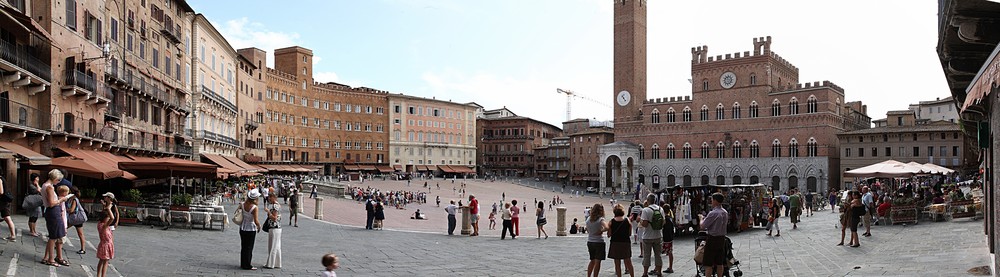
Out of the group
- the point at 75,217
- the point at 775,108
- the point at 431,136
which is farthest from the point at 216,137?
the point at 775,108

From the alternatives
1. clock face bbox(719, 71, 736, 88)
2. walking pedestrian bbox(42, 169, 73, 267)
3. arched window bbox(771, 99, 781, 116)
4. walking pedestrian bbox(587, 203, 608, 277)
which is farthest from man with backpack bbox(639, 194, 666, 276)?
clock face bbox(719, 71, 736, 88)

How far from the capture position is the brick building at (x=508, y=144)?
9719 cm

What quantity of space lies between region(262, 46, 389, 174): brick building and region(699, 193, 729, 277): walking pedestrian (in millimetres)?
63322

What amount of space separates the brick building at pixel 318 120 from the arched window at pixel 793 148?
4665cm

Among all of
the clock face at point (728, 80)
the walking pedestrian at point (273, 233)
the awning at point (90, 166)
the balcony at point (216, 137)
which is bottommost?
the walking pedestrian at point (273, 233)

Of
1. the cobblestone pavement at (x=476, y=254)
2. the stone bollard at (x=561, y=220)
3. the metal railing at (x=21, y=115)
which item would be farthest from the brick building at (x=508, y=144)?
the cobblestone pavement at (x=476, y=254)

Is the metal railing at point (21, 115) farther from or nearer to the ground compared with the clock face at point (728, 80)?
nearer to the ground

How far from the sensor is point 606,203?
2345 inches

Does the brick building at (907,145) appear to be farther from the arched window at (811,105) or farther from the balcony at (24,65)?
the balcony at (24,65)

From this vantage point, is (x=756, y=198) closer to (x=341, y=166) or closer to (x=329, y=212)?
(x=329, y=212)

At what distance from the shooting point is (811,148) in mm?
58000

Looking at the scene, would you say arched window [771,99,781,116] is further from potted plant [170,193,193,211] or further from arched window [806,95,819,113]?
potted plant [170,193,193,211]

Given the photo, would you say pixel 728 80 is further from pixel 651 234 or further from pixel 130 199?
pixel 651 234

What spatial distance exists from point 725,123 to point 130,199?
5640 centimetres
